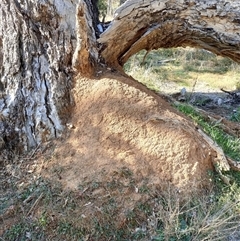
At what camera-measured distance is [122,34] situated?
351cm

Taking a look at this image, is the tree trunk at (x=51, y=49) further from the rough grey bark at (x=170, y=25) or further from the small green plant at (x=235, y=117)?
the small green plant at (x=235, y=117)

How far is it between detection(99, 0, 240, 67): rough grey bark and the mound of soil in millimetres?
594

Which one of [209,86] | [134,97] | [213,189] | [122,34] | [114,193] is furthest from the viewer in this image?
[209,86]

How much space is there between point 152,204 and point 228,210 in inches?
18.7

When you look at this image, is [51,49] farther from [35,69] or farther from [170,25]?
[170,25]

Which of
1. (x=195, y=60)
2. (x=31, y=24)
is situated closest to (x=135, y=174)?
(x=31, y=24)

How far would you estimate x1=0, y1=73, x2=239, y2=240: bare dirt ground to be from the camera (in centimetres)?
256

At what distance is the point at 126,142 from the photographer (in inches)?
109

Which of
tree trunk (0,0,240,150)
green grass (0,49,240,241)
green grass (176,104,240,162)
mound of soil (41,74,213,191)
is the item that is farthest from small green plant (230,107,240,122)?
green grass (0,49,240,241)

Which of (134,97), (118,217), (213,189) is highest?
(134,97)

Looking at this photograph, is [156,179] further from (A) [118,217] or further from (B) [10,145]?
(B) [10,145]

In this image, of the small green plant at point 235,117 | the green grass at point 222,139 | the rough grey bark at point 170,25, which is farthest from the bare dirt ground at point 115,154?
the small green plant at point 235,117

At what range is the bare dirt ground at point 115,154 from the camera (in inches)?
101

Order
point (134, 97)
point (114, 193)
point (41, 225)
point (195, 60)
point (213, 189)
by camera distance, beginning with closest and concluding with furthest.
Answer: point (41, 225) < point (114, 193) < point (213, 189) < point (134, 97) < point (195, 60)
